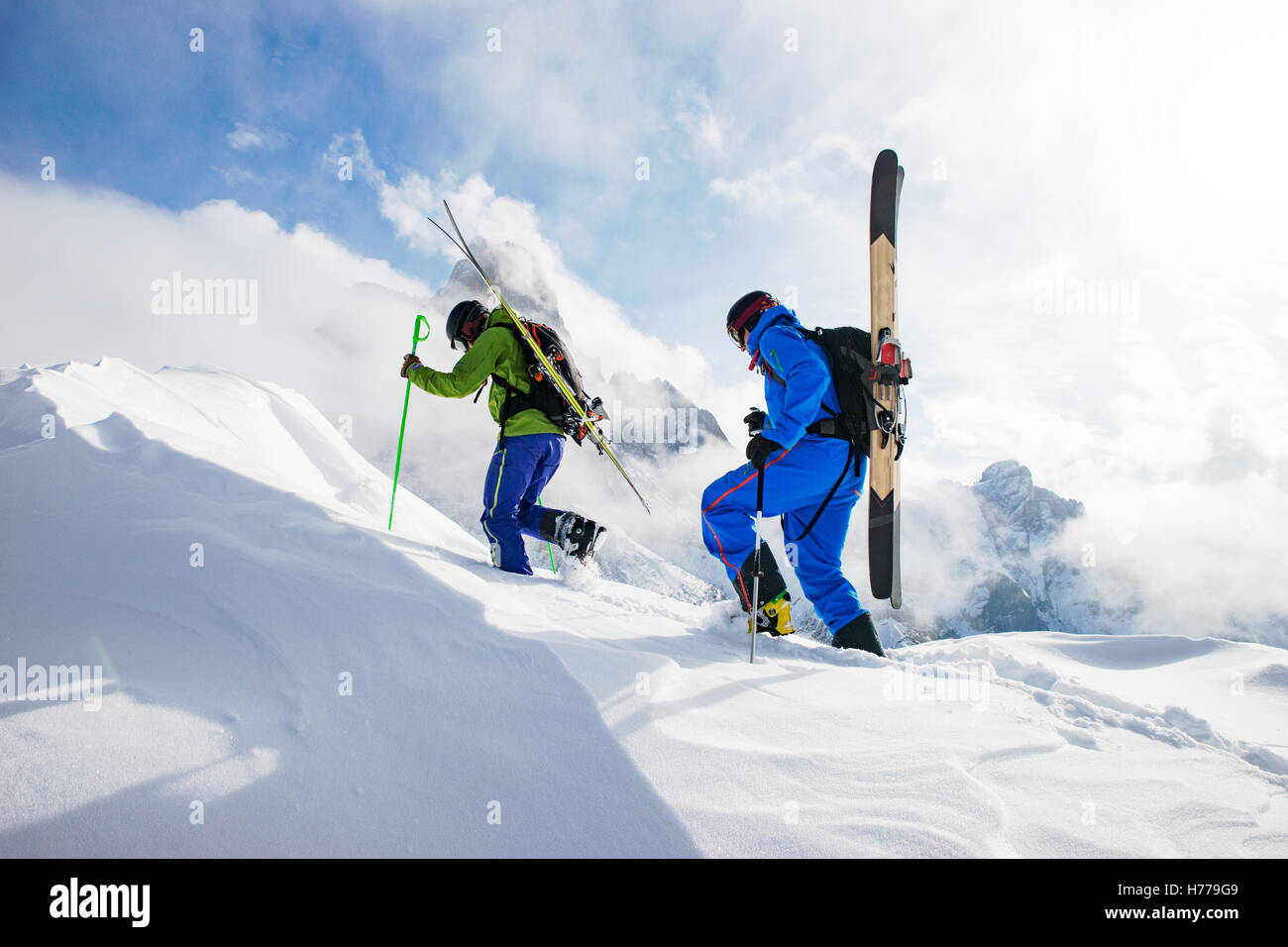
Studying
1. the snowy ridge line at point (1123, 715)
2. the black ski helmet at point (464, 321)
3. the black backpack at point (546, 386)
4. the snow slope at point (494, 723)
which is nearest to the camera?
the snow slope at point (494, 723)

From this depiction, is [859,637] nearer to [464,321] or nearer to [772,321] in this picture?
[772,321]

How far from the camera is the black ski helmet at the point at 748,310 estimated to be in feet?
14.6

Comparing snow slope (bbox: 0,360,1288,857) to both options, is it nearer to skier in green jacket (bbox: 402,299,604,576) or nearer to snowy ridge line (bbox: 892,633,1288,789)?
snowy ridge line (bbox: 892,633,1288,789)

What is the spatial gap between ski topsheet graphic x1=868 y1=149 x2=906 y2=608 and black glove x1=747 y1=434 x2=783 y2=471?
889mm

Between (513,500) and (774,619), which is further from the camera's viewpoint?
(513,500)

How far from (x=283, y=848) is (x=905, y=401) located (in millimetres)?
4911

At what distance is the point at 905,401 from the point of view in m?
4.71

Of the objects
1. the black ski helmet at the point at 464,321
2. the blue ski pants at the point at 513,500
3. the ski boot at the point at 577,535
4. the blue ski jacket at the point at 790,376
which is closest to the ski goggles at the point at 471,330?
the black ski helmet at the point at 464,321

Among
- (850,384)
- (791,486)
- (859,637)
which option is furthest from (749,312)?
(859,637)

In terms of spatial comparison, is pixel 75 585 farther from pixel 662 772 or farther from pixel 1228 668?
pixel 1228 668

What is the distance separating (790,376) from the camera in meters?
3.98

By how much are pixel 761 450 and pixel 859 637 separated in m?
1.59

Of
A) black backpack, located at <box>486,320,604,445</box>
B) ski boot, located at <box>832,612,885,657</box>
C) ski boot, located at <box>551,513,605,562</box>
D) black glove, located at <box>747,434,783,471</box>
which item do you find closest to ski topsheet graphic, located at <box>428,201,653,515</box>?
black backpack, located at <box>486,320,604,445</box>

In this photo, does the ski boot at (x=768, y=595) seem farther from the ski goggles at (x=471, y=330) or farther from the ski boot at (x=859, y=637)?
the ski goggles at (x=471, y=330)
